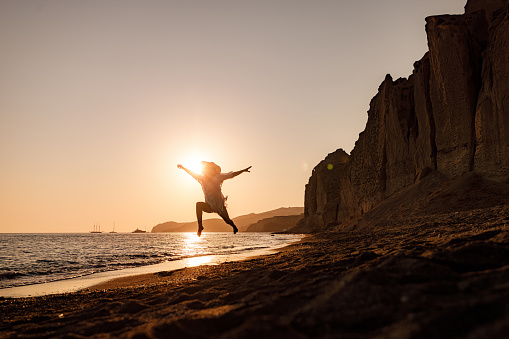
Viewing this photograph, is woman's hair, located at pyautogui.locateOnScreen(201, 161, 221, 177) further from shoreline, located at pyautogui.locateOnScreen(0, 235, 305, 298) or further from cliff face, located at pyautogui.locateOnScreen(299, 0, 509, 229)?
cliff face, located at pyautogui.locateOnScreen(299, 0, 509, 229)

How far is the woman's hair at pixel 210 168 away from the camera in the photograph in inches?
340

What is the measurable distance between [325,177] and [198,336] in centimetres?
7772

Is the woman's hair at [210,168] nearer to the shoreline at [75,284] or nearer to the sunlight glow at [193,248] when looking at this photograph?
the shoreline at [75,284]

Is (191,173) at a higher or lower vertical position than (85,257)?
higher

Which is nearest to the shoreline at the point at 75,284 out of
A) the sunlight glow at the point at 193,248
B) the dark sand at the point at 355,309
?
the dark sand at the point at 355,309

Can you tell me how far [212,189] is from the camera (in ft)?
27.6

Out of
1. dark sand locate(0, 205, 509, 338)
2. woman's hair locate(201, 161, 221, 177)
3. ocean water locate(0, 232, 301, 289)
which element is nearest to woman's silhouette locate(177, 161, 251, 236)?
woman's hair locate(201, 161, 221, 177)

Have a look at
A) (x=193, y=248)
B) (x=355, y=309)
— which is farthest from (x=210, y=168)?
(x=193, y=248)

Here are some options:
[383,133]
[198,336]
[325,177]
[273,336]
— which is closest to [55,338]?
[198,336]

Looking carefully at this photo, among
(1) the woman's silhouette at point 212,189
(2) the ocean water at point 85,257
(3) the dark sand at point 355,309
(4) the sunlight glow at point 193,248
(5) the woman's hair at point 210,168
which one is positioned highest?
(5) the woman's hair at point 210,168

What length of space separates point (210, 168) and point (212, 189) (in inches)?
23.6

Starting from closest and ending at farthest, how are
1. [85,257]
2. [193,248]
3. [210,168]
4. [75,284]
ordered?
[210,168] → [75,284] → [85,257] → [193,248]

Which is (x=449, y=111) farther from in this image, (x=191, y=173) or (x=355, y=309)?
(x=355, y=309)

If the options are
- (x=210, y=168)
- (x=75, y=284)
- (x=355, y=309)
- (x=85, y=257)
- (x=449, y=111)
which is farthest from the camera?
(x=449, y=111)
